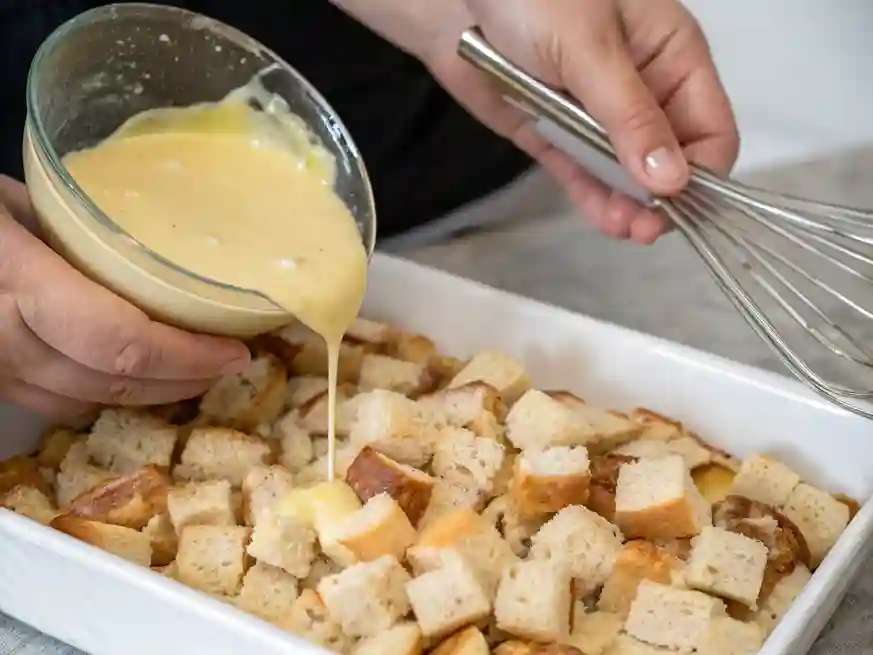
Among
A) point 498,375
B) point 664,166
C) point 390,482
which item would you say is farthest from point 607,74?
point 390,482

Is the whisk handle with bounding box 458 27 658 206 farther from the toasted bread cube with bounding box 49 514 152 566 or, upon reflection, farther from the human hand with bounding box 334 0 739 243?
the toasted bread cube with bounding box 49 514 152 566

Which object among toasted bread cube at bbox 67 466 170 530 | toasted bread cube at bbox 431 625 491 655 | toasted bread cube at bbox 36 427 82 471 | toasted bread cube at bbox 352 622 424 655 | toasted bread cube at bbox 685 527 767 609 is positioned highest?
toasted bread cube at bbox 685 527 767 609

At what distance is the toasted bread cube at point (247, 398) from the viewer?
3.41 feet

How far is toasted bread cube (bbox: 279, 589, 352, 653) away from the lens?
82 centimetres

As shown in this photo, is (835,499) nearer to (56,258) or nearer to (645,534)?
(645,534)

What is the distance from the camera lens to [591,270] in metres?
1.46

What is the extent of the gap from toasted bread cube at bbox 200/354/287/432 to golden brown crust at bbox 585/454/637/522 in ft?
0.99

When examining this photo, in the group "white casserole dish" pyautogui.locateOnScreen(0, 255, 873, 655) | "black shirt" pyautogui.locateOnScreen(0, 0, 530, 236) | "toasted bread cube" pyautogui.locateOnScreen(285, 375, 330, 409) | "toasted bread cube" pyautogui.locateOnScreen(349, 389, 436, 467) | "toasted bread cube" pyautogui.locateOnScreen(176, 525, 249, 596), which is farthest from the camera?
"black shirt" pyautogui.locateOnScreen(0, 0, 530, 236)

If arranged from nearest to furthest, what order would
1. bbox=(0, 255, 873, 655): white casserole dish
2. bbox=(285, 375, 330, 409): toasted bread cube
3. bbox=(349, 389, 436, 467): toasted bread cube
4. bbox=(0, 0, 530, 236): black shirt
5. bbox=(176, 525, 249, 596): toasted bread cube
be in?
bbox=(0, 255, 873, 655): white casserole dish < bbox=(176, 525, 249, 596): toasted bread cube < bbox=(349, 389, 436, 467): toasted bread cube < bbox=(285, 375, 330, 409): toasted bread cube < bbox=(0, 0, 530, 236): black shirt

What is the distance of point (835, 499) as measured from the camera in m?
0.96

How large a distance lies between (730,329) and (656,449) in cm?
38

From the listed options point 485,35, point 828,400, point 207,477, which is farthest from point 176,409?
point 828,400

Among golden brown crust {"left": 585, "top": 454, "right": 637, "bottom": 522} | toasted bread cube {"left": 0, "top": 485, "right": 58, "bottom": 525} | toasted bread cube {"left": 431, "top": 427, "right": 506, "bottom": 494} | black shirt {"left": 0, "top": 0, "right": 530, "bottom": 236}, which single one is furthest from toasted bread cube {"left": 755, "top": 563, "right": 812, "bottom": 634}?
black shirt {"left": 0, "top": 0, "right": 530, "bottom": 236}

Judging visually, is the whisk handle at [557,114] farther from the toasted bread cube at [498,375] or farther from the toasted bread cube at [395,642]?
the toasted bread cube at [395,642]
